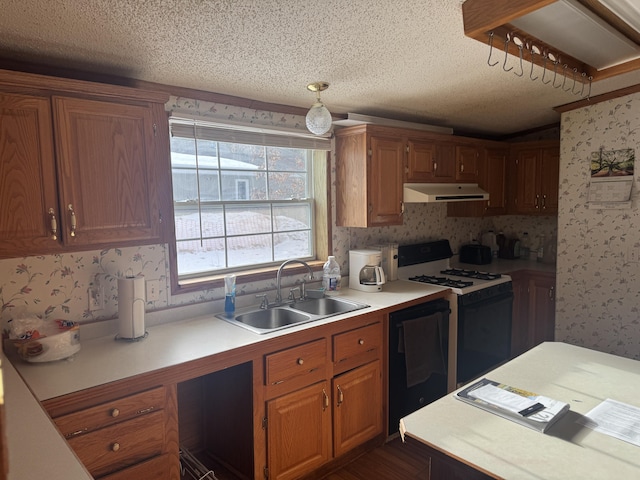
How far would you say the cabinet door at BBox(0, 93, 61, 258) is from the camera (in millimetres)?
1655

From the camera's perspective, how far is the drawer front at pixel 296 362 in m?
2.17

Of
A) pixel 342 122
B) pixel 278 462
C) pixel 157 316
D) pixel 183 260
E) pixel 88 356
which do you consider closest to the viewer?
pixel 88 356

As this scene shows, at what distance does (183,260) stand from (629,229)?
329cm

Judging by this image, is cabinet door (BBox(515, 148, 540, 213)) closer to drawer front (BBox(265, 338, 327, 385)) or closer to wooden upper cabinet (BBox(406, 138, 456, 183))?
wooden upper cabinet (BBox(406, 138, 456, 183))

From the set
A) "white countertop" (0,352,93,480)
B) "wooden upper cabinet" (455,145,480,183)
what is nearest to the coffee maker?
"wooden upper cabinet" (455,145,480,183)

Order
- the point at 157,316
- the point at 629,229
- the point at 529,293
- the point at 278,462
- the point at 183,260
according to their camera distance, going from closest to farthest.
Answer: the point at 278,462 < the point at 157,316 < the point at 183,260 < the point at 629,229 < the point at 529,293

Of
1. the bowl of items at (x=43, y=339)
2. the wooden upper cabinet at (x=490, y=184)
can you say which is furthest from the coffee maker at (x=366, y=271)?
the bowl of items at (x=43, y=339)

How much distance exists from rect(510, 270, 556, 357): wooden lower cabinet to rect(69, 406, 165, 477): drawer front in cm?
325

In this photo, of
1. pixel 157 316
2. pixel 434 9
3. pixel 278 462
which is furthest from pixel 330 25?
pixel 278 462

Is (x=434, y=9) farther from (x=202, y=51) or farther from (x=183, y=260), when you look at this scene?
(x=183, y=260)

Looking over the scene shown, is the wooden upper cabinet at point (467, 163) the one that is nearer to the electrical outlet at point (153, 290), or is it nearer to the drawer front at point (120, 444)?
the electrical outlet at point (153, 290)

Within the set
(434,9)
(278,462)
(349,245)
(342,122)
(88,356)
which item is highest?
(434,9)

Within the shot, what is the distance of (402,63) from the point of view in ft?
7.74

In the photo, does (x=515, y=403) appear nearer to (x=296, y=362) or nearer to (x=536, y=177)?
(x=296, y=362)
